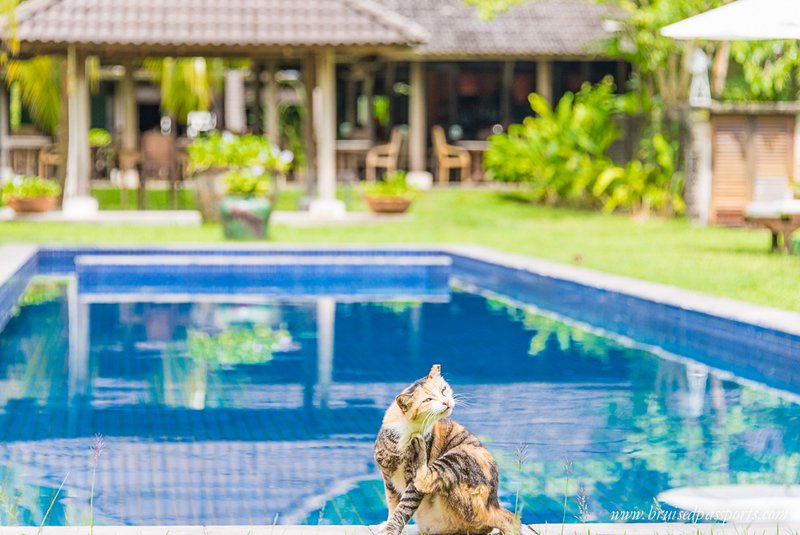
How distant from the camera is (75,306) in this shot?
36.9 ft

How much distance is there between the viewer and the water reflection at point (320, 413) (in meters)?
4.87

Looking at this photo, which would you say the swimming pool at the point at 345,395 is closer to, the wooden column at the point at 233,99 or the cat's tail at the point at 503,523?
the cat's tail at the point at 503,523

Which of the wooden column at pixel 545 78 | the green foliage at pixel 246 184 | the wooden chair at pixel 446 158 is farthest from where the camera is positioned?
the wooden column at pixel 545 78

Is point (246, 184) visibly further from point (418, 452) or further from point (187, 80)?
point (418, 452)

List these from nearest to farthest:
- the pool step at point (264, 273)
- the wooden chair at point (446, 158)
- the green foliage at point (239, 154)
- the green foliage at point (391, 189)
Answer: the pool step at point (264, 273) → the green foliage at point (239, 154) → the green foliage at point (391, 189) → the wooden chair at point (446, 158)

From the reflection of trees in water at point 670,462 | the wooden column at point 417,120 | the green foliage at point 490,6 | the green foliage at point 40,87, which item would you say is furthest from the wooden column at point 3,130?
the reflection of trees in water at point 670,462

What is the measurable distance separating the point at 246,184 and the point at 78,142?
3.90 metres

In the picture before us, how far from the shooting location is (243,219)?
1576cm

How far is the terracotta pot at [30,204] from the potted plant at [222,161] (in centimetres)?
232

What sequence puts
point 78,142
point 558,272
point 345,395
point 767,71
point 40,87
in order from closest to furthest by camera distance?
point 345,395, point 558,272, point 767,71, point 78,142, point 40,87

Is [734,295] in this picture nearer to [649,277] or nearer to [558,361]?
[649,277]

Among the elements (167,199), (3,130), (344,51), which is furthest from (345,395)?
(3,130)

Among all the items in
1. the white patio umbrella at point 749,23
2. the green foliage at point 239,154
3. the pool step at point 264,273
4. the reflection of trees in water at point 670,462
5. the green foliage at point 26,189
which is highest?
the white patio umbrella at point 749,23

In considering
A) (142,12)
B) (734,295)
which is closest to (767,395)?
(734,295)
